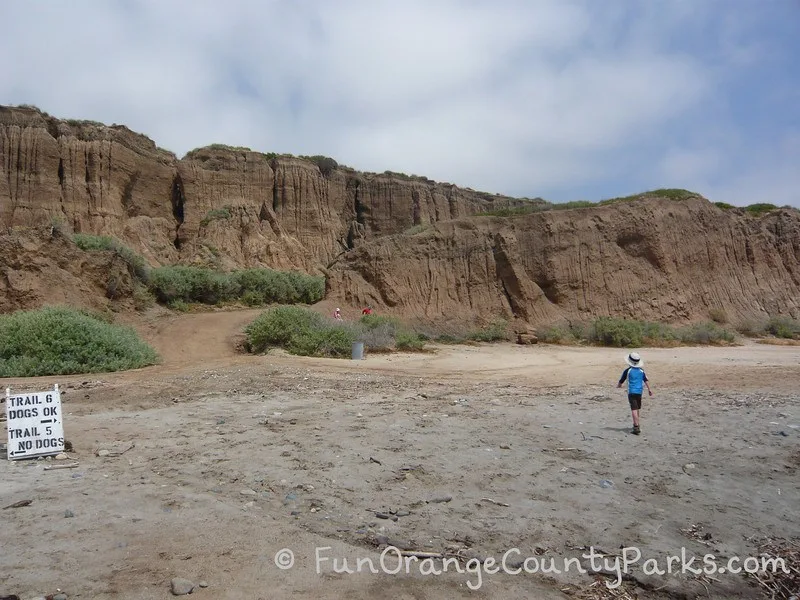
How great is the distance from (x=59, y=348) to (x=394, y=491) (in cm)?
1349

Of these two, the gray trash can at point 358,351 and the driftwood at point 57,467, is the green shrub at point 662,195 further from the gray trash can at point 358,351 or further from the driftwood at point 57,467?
the driftwood at point 57,467

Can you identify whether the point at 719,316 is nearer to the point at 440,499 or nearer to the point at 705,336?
the point at 705,336

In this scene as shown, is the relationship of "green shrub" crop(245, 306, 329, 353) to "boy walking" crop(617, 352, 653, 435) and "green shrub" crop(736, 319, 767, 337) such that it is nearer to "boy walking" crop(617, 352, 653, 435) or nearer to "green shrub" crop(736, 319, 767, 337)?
"boy walking" crop(617, 352, 653, 435)

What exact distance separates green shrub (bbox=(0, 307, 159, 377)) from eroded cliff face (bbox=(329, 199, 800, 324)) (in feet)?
38.7

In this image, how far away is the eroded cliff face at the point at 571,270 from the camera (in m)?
26.2

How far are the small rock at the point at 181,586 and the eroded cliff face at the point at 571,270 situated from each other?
2229 centimetres

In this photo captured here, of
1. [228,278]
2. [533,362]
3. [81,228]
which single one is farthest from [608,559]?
[81,228]

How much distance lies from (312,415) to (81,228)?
141ft

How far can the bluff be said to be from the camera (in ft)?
86.3

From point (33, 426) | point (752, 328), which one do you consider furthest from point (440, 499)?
point (752, 328)

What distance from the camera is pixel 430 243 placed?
27.6 meters

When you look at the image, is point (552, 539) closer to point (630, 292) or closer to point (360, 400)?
point (360, 400)

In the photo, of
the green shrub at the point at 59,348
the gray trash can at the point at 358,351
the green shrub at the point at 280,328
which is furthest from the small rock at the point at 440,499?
the green shrub at the point at 280,328

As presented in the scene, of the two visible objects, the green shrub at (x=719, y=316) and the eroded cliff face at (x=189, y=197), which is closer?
the green shrub at (x=719, y=316)
